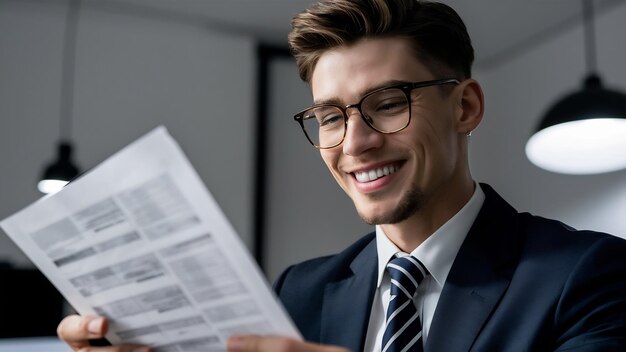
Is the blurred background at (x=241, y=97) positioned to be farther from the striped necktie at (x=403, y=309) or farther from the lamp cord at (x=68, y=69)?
the striped necktie at (x=403, y=309)

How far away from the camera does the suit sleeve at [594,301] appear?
1000mm

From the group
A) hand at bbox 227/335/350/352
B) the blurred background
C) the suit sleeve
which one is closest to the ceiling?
the blurred background

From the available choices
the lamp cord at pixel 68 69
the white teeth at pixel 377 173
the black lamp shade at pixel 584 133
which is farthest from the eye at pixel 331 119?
the lamp cord at pixel 68 69

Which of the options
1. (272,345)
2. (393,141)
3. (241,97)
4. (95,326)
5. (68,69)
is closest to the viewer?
(272,345)

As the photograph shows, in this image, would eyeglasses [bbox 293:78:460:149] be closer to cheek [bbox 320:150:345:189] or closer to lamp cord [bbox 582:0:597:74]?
cheek [bbox 320:150:345:189]

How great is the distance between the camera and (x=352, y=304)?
1270mm

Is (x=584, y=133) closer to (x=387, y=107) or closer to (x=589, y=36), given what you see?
(x=589, y=36)

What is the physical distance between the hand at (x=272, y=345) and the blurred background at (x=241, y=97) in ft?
9.58

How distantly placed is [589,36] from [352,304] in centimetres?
323

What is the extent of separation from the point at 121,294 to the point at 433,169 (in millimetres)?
595

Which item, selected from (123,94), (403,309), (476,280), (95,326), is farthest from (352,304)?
(123,94)

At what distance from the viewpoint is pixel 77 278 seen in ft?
3.06

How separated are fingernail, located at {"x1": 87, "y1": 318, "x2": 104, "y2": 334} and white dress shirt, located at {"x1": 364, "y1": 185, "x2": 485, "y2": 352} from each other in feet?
1.64

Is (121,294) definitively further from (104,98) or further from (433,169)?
(104,98)
